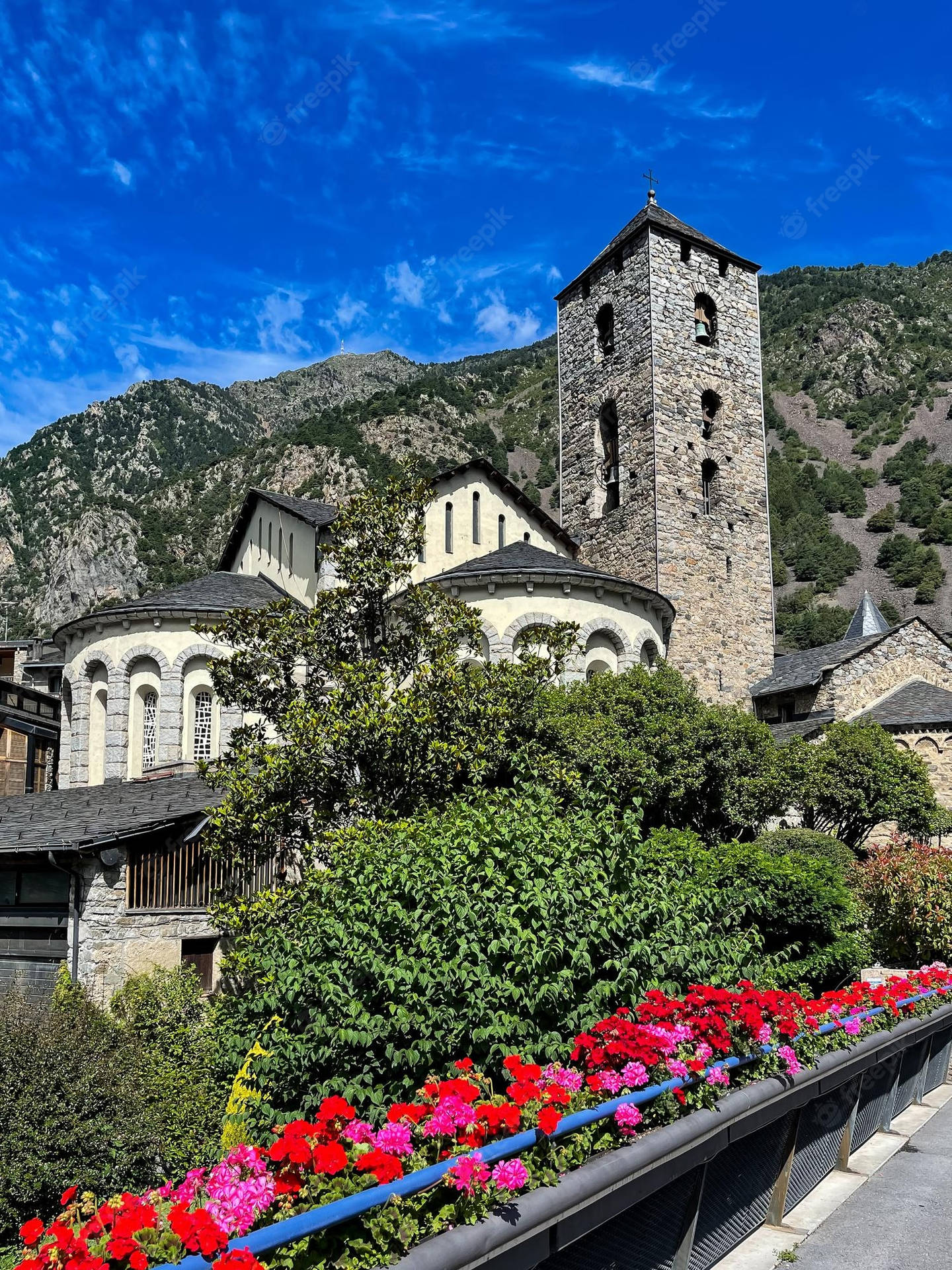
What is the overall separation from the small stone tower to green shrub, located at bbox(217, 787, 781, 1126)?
73.9 ft

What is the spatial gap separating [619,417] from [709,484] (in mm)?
3771

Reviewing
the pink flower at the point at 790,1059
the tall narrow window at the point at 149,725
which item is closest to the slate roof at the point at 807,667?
the tall narrow window at the point at 149,725

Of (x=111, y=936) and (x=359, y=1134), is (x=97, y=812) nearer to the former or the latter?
(x=111, y=936)

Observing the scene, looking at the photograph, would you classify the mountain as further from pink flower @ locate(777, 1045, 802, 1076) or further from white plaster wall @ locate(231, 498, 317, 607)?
pink flower @ locate(777, 1045, 802, 1076)

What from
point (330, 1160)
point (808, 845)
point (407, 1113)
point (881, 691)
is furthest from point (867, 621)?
point (330, 1160)

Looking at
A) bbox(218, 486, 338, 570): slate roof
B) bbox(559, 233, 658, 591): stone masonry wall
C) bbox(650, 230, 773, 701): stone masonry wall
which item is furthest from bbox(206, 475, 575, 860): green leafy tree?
bbox(650, 230, 773, 701): stone masonry wall

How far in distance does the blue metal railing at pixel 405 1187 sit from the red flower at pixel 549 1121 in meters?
0.02

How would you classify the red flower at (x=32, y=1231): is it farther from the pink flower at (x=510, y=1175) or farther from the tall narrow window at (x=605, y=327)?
the tall narrow window at (x=605, y=327)

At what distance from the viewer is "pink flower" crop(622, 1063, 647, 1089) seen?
15.8 ft

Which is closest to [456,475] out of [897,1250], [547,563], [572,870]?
[547,563]

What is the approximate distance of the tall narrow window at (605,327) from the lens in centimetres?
3425

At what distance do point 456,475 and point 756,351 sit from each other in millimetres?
14158

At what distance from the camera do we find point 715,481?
→ 32469 mm

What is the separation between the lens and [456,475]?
2689 cm
